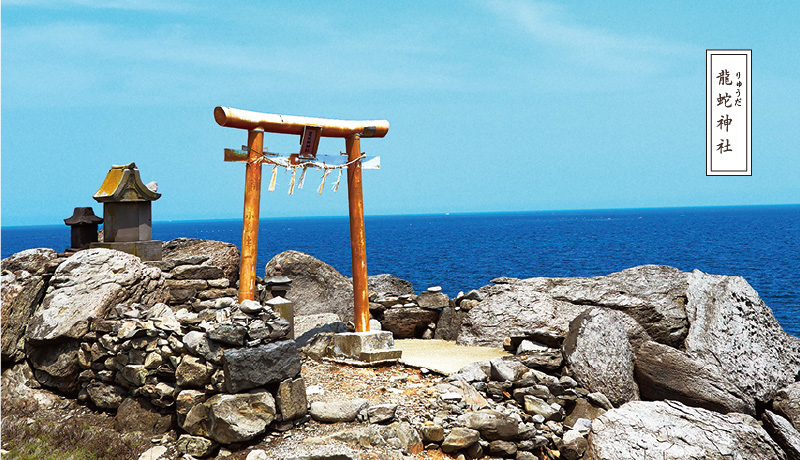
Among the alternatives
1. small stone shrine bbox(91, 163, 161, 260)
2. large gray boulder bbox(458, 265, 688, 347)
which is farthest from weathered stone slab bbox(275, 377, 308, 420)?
large gray boulder bbox(458, 265, 688, 347)

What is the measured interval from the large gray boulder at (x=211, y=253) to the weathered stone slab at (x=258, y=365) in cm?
376

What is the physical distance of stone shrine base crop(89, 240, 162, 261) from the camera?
10281mm

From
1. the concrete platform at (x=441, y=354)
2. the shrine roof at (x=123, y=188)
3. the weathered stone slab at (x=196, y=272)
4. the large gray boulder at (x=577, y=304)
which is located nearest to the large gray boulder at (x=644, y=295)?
the large gray boulder at (x=577, y=304)

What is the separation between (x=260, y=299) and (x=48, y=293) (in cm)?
327

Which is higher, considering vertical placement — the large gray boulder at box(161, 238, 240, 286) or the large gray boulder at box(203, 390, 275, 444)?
the large gray boulder at box(161, 238, 240, 286)

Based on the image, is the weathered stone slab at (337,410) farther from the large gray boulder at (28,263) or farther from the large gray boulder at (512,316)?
the large gray boulder at (28,263)

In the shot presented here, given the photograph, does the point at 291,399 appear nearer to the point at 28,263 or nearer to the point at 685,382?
the point at 28,263

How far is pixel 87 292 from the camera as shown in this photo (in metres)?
9.16

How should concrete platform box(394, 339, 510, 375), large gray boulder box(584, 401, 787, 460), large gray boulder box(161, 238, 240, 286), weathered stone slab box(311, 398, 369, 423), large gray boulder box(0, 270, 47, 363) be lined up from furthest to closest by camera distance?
large gray boulder box(161, 238, 240, 286) < concrete platform box(394, 339, 510, 375) < large gray boulder box(0, 270, 47, 363) < large gray boulder box(584, 401, 787, 460) < weathered stone slab box(311, 398, 369, 423)

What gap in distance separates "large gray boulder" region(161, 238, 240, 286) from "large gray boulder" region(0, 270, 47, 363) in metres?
2.11

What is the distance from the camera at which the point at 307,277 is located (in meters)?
12.6

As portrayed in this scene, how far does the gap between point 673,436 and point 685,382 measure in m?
1.65

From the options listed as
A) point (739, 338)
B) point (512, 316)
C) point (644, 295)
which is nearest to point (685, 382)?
point (739, 338)

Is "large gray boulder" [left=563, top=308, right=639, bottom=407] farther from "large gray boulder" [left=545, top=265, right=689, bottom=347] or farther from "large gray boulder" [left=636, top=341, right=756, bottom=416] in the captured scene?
"large gray boulder" [left=545, top=265, right=689, bottom=347]
